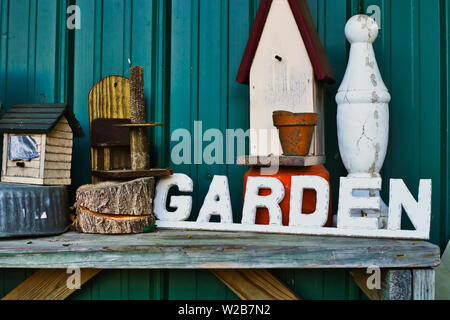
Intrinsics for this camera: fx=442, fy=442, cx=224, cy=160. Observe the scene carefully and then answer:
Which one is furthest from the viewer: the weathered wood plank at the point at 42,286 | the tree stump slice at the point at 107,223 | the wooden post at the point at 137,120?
the weathered wood plank at the point at 42,286

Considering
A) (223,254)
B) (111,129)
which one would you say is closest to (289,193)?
(223,254)

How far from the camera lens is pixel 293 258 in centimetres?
137

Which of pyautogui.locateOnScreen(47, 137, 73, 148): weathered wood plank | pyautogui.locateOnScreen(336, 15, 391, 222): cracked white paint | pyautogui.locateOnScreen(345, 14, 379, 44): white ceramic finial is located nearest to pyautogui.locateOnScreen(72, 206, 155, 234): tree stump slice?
pyautogui.locateOnScreen(47, 137, 73, 148): weathered wood plank

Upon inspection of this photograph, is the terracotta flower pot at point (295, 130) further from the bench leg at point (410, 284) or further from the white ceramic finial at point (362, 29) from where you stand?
the bench leg at point (410, 284)

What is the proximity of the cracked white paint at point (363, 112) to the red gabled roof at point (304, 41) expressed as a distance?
0.11m

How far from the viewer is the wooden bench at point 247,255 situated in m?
1.36

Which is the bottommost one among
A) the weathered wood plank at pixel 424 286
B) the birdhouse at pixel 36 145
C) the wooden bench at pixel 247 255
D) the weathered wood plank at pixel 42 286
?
the weathered wood plank at pixel 42 286

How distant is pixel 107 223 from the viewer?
1.58 metres

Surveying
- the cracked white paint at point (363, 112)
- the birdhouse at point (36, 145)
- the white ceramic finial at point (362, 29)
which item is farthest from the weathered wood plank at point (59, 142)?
the white ceramic finial at point (362, 29)

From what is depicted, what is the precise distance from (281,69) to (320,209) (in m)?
0.54

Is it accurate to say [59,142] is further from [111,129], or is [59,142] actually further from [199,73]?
[199,73]

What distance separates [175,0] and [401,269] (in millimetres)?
1453
